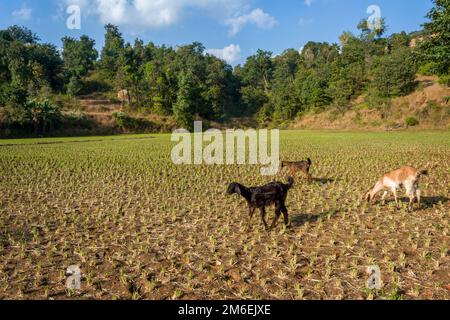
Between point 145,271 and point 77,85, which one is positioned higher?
point 77,85

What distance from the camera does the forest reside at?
5266 centimetres

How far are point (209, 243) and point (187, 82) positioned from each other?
6084 cm

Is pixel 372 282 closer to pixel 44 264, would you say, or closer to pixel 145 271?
pixel 145 271

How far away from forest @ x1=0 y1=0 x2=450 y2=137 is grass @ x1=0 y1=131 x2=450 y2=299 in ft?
139

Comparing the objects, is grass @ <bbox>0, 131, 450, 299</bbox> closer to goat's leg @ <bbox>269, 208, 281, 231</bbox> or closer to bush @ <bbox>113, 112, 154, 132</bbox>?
goat's leg @ <bbox>269, 208, 281, 231</bbox>

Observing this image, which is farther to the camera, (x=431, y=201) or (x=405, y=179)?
(x=431, y=201)

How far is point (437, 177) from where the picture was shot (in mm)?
14016

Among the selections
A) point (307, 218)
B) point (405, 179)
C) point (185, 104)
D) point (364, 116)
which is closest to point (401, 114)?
point (364, 116)

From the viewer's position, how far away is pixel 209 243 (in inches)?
276

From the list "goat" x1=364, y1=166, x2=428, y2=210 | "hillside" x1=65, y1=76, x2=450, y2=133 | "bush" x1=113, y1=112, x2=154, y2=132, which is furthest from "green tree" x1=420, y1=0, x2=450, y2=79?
"bush" x1=113, y1=112, x2=154, y2=132

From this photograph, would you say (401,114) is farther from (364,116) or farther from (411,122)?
(364,116)
